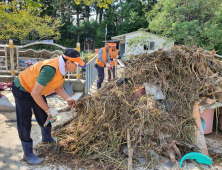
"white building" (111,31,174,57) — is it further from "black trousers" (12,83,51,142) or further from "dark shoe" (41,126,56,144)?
"black trousers" (12,83,51,142)

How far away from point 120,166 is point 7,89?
5.84m

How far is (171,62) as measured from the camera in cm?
379

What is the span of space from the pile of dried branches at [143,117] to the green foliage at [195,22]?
9.69 m

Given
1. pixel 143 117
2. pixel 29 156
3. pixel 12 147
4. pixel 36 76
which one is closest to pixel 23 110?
pixel 36 76

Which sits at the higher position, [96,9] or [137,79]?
[96,9]

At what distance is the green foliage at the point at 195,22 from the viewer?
1196cm

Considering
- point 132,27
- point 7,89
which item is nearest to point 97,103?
point 7,89

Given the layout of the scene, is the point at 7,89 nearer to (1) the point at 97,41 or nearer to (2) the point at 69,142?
(2) the point at 69,142

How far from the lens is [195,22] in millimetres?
12586

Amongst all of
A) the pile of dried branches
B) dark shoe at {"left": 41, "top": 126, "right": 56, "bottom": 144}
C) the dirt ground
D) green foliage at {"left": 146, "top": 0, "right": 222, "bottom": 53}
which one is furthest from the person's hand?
green foliage at {"left": 146, "top": 0, "right": 222, "bottom": 53}

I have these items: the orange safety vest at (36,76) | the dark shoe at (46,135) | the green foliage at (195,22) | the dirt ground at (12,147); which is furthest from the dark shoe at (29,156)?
the green foliage at (195,22)

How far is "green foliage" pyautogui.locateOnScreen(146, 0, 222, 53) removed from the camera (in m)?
12.0

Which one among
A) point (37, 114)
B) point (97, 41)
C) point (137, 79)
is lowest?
point (37, 114)

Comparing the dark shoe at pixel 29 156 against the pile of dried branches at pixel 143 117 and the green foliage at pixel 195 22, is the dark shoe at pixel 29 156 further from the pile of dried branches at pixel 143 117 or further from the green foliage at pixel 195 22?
the green foliage at pixel 195 22
